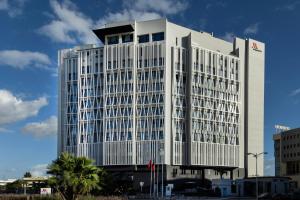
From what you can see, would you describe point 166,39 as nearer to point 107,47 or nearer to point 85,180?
point 107,47

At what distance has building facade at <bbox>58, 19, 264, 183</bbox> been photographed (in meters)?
152

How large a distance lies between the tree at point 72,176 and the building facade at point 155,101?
9192 cm

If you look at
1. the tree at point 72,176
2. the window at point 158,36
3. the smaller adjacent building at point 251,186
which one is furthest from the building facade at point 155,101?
the tree at point 72,176

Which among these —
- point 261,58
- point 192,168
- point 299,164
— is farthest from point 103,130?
point 299,164

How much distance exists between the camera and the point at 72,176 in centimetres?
5547

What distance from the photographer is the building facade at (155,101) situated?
151750 mm

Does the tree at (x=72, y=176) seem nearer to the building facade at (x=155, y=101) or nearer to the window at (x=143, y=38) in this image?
the building facade at (x=155, y=101)

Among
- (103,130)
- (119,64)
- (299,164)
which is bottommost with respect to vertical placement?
(299,164)

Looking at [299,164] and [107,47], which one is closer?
[107,47]

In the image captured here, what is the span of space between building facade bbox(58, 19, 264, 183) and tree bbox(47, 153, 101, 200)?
9192cm

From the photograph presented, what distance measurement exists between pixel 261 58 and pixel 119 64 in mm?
52007

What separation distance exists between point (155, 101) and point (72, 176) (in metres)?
97.8

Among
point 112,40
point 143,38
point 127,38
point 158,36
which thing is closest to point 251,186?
point 158,36

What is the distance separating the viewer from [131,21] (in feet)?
517
